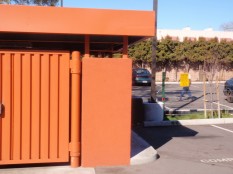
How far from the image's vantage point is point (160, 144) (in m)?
9.73

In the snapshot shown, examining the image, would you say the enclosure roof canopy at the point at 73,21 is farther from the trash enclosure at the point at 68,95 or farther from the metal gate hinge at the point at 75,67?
the metal gate hinge at the point at 75,67

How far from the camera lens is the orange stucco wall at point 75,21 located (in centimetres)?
649

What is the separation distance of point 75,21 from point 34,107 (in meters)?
1.78

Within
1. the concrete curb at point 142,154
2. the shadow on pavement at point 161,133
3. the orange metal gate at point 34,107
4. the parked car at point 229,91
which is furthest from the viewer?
the parked car at point 229,91

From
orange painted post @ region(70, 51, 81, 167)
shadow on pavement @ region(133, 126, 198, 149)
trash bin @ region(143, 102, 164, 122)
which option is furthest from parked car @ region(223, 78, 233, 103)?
orange painted post @ region(70, 51, 81, 167)

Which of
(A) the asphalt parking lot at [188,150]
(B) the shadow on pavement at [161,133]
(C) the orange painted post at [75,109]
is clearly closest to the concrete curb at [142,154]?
(A) the asphalt parking lot at [188,150]

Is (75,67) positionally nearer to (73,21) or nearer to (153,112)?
(73,21)

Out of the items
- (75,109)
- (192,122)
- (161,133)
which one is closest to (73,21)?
(75,109)

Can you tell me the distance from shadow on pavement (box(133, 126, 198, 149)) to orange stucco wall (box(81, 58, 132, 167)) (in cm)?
242

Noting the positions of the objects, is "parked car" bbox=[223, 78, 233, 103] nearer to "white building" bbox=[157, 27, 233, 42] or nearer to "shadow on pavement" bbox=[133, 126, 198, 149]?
"shadow on pavement" bbox=[133, 126, 198, 149]

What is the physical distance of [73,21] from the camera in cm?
668

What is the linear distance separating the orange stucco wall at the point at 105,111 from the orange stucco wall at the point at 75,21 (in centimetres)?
64

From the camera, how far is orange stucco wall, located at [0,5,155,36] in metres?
6.49

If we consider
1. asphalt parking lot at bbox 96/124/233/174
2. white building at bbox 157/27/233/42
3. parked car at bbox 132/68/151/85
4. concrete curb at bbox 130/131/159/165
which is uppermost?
white building at bbox 157/27/233/42
